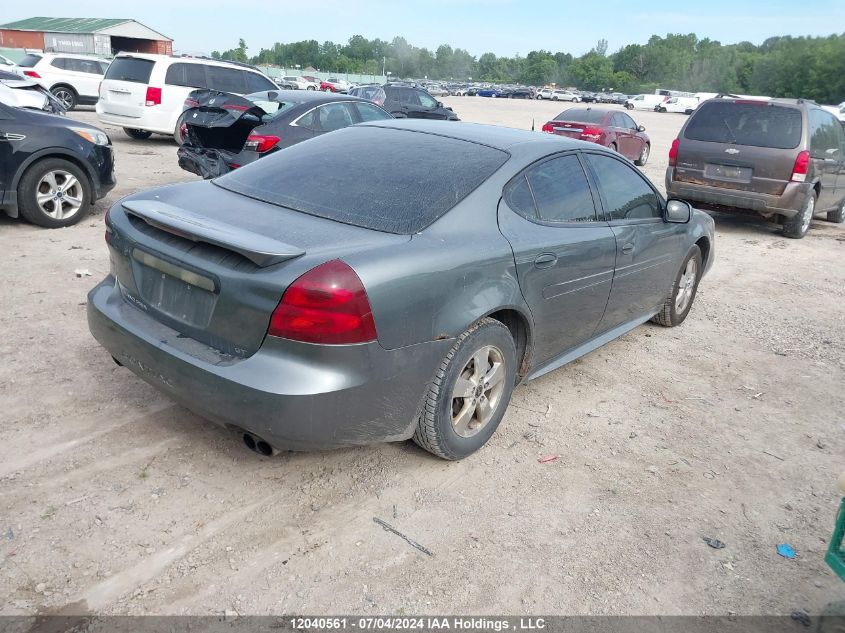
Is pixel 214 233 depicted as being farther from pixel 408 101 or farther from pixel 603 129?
pixel 408 101

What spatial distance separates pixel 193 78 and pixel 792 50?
274ft

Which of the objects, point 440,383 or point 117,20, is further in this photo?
point 117,20

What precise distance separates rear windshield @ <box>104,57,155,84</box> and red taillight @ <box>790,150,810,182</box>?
1169 cm

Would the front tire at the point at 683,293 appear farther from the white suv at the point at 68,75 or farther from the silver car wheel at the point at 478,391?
the white suv at the point at 68,75

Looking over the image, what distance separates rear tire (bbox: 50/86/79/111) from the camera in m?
21.5

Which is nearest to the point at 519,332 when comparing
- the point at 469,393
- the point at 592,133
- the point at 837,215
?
the point at 469,393

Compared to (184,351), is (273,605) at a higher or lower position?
lower

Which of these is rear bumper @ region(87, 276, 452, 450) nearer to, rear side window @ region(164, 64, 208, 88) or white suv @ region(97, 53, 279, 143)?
white suv @ region(97, 53, 279, 143)

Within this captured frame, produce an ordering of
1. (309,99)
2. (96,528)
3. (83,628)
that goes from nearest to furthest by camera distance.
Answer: (83,628) → (96,528) → (309,99)

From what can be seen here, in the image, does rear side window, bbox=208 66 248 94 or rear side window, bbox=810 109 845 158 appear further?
rear side window, bbox=208 66 248 94

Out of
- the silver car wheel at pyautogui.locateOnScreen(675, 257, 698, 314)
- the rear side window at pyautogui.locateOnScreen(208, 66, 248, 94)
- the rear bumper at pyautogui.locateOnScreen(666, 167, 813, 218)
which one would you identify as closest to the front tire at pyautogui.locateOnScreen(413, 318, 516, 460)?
the silver car wheel at pyautogui.locateOnScreen(675, 257, 698, 314)

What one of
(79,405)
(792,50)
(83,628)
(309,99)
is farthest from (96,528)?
(792,50)

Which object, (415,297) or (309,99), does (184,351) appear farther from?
(309,99)

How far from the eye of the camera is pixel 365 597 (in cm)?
259
